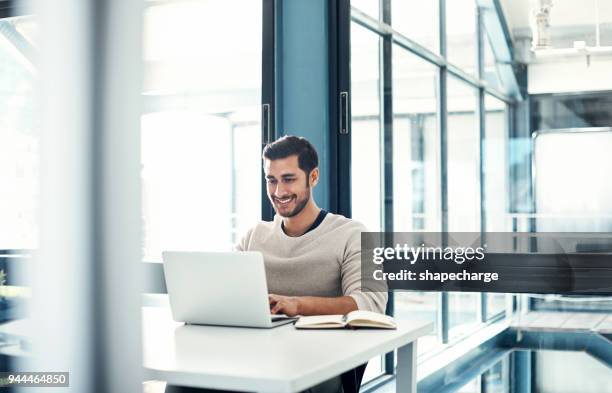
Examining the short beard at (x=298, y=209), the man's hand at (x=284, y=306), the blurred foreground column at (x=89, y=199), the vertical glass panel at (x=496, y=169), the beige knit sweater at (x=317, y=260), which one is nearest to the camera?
the blurred foreground column at (x=89, y=199)

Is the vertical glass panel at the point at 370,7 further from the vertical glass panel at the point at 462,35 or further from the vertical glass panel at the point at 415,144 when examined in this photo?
the vertical glass panel at the point at 462,35

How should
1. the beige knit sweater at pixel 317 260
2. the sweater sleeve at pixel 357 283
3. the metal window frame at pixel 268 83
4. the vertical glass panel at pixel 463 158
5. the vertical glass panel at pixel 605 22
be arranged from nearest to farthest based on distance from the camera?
1. the sweater sleeve at pixel 357 283
2. the beige knit sweater at pixel 317 260
3. the vertical glass panel at pixel 605 22
4. the vertical glass panel at pixel 463 158
5. the metal window frame at pixel 268 83

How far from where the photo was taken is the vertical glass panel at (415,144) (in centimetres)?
343

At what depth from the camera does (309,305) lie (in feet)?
7.54

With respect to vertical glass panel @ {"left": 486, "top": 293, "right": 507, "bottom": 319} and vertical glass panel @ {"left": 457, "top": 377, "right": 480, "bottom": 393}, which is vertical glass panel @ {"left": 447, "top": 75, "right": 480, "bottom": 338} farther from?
vertical glass panel @ {"left": 457, "top": 377, "right": 480, "bottom": 393}

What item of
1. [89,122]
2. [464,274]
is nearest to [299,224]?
[464,274]

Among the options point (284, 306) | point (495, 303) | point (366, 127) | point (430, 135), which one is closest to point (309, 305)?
point (284, 306)

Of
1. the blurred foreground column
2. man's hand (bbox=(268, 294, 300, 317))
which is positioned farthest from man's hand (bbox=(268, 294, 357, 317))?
the blurred foreground column

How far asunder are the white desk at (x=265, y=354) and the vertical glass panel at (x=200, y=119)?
1485 millimetres

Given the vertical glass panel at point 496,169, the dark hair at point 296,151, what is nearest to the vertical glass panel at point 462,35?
the vertical glass panel at point 496,169

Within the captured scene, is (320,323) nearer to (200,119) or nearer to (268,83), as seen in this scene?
(268,83)

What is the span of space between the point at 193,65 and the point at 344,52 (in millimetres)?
775

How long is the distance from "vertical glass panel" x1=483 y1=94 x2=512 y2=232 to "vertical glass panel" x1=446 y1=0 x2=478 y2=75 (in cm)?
23

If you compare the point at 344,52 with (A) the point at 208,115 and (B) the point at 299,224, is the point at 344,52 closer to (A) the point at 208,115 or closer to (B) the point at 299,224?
(A) the point at 208,115
